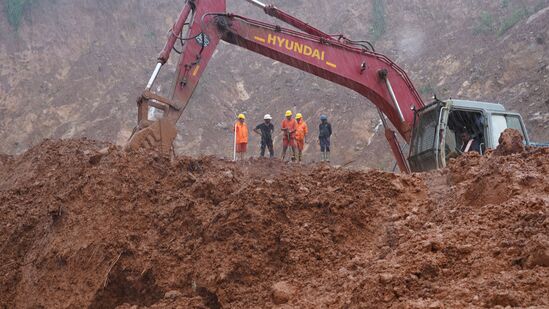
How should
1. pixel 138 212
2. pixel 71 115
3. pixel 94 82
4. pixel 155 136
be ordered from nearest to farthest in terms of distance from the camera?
pixel 138 212 → pixel 155 136 → pixel 71 115 → pixel 94 82

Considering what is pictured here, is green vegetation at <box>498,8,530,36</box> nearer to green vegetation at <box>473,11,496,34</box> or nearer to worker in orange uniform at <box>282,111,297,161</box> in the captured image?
green vegetation at <box>473,11,496,34</box>

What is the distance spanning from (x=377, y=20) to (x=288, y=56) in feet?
60.4

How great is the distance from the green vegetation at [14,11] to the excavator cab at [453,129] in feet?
68.2

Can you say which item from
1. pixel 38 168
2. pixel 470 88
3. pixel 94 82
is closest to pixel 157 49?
pixel 94 82

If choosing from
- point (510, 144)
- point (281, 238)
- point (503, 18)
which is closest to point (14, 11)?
point (503, 18)

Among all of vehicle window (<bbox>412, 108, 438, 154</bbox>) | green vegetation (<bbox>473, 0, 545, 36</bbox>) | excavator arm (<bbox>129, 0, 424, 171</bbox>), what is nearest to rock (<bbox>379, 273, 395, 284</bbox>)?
excavator arm (<bbox>129, 0, 424, 171</bbox>)

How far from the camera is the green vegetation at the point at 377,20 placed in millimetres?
25797

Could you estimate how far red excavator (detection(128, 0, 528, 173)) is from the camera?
7852mm

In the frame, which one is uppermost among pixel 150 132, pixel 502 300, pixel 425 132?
pixel 425 132

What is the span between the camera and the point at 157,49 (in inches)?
1038

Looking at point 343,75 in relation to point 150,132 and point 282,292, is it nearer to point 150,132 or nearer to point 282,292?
point 150,132

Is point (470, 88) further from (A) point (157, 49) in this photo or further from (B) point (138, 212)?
(B) point (138, 212)

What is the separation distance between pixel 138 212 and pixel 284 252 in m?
1.69

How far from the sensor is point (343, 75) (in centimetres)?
905
